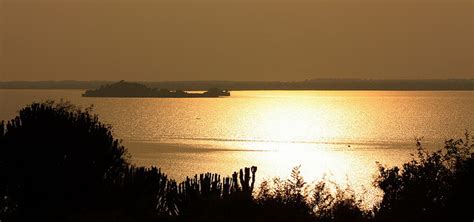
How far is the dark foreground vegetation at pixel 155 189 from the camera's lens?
2127 centimetres

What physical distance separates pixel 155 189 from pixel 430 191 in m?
9.05

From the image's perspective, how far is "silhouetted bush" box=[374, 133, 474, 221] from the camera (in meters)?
23.6

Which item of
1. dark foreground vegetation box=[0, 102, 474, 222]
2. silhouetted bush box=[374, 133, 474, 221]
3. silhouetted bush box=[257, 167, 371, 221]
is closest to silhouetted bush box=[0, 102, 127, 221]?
dark foreground vegetation box=[0, 102, 474, 222]

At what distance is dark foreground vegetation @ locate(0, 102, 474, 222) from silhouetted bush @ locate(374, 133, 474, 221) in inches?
1.2

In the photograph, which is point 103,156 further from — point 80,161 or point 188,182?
point 188,182

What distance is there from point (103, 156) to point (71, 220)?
10927 mm

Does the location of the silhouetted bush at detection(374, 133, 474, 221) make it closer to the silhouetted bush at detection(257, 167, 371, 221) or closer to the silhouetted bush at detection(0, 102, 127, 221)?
the silhouetted bush at detection(257, 167, 371, 221)

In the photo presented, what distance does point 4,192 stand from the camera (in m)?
30.2

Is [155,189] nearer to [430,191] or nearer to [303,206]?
[303,206]

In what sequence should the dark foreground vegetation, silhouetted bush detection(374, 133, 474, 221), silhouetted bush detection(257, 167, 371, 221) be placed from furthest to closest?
1. silhouetted bush detection(374, 133, 474, 221)
2. the dark foreground vegetation
3. silhouetted bush detection(257, 167, 371, 221)

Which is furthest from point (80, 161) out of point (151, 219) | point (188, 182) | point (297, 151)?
point (297, 151)

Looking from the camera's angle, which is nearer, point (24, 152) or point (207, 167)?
point (24, 152)

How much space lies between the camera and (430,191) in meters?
25.1

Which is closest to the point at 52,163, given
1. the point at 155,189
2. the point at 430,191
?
the point at 155,189
